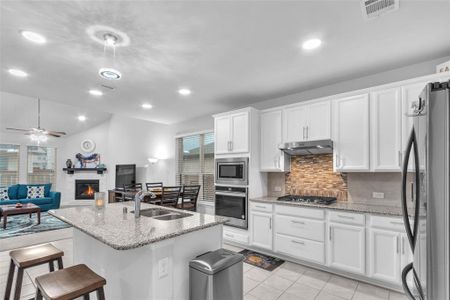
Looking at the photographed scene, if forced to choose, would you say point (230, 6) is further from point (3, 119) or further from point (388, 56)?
point (3, 119)

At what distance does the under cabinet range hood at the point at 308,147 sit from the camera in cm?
333

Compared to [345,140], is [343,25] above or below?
above

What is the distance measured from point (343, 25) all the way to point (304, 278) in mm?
2973

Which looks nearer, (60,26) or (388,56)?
(60,26)

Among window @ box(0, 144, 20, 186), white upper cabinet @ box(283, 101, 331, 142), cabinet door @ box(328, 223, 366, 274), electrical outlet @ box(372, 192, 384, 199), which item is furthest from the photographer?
window @ box(0, 144, 20, 186)

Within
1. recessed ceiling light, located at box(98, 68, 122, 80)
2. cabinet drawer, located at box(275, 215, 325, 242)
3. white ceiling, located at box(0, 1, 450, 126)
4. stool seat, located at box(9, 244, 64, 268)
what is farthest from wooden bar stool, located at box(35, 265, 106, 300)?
cabinet drawer, located at box(275, 215, 325, 242)

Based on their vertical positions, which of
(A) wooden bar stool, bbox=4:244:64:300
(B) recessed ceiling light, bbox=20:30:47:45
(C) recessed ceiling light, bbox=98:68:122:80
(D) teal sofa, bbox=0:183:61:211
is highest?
(B) recessed ceiling light, bbox=20:30:47:45

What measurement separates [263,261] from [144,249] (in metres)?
2.35

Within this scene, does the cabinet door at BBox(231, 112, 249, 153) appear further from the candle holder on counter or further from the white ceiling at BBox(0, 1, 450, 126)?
the candle holder on counter

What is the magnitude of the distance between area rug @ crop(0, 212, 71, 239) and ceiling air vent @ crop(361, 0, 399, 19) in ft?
22.0

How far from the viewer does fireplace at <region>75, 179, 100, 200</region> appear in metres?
8.42

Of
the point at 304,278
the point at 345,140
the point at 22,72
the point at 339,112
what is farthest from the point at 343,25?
the point at 22,72

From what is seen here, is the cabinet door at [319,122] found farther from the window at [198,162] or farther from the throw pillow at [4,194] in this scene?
the throw pillow at [4,194]

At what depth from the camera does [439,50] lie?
268 cm
